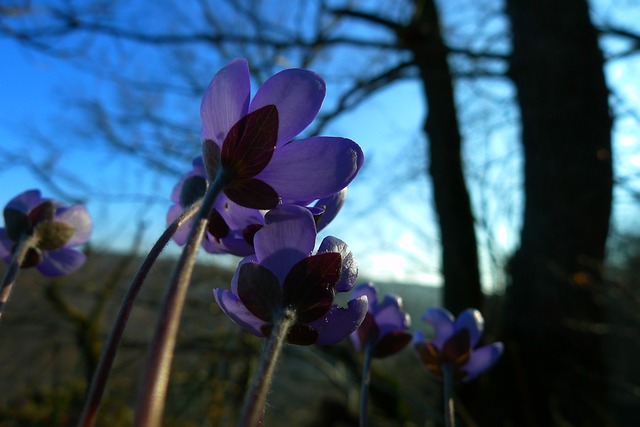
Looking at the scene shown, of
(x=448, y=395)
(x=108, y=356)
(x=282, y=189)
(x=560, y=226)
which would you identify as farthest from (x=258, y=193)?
(x=560, y=226)

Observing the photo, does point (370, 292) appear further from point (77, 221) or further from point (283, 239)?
point (77, 221)

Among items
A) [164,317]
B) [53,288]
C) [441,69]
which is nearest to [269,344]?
[164,317]

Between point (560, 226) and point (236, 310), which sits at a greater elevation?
point (560, 226)

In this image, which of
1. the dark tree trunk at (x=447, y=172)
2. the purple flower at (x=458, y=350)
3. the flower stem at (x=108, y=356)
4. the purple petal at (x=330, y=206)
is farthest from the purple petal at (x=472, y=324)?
the dark tree trunk at (x=447, y=172)

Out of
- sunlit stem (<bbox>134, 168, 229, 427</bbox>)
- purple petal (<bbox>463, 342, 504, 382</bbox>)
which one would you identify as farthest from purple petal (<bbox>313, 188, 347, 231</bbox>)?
purple petal (<bbox>463, 342, 504, 382</bbox>)

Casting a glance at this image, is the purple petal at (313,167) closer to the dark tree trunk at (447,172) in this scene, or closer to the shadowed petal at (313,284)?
the shadowed petal at (313,284)

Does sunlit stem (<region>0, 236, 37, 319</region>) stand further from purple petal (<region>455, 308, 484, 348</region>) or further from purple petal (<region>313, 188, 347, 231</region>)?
purple petal (<region>455, 308, 484, 348</region>)

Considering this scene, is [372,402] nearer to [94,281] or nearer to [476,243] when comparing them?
[476,243]
